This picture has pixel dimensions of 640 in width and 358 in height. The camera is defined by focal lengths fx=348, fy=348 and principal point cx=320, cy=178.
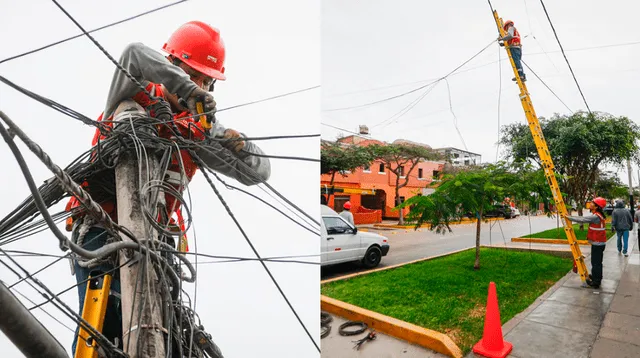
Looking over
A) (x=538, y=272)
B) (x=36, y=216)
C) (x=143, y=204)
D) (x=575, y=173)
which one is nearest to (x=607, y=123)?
(x=575, y=173)

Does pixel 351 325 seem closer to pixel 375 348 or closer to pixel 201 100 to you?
pixel 375 348

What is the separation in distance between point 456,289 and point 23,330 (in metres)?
3.46

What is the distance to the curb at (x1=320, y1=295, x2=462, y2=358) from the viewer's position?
2.35m

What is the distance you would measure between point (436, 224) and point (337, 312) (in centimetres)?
169

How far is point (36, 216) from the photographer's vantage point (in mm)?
1261

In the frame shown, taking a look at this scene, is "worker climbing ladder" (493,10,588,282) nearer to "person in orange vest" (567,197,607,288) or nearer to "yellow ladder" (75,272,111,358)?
"person in orange vest" (567,197,607,288)

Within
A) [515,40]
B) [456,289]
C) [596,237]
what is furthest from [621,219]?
[515,40]

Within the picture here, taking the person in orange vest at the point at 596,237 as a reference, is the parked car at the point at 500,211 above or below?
above

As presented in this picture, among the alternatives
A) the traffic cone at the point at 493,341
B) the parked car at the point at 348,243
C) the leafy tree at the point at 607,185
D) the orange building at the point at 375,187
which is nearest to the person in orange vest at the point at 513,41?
the leafy tree at the point at 607,185

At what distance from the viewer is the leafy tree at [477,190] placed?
3539 millimetres

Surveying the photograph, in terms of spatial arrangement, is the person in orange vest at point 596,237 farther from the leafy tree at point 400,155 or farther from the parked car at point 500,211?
the leafy tree at point 400,155

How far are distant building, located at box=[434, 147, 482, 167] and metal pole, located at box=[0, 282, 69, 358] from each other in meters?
2.77

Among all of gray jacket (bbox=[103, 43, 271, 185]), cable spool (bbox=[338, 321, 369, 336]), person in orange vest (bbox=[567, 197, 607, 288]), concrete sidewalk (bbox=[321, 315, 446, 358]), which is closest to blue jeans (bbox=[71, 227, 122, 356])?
gray jacket (bbox=[103, 43, 271, 185])

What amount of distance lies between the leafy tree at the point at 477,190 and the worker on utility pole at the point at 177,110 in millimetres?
2525
